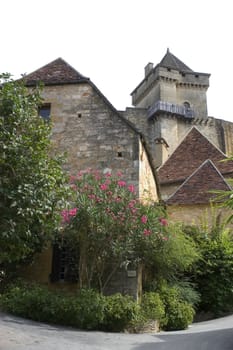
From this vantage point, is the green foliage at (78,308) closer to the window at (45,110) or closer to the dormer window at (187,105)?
the window at (45,110)

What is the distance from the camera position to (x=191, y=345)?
672 centimetres

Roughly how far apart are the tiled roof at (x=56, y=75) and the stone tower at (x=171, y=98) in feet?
90.1

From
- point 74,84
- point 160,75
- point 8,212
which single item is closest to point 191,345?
point 8,212

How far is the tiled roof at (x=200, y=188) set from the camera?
1503 cm

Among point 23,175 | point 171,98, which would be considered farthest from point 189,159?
point 171,98

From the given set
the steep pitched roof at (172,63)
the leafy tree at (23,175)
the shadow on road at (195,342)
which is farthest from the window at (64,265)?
the steep pitched roof at (172,63)

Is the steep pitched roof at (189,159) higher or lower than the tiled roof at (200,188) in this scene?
higher

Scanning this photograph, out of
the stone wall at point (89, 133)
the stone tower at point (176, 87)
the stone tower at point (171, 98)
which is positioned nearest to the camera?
the stone wall at point (89, 133)

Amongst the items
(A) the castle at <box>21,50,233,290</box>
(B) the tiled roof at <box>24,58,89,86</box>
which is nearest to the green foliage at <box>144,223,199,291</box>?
(A) the castle at <box>21,50,233,290</box>

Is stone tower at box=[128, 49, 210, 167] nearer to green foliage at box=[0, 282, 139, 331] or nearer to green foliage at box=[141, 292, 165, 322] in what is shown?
green foliage at box=[141, 292, 165, 322]

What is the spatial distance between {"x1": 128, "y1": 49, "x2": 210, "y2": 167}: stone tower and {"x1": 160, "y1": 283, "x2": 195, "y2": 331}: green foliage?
31.0m

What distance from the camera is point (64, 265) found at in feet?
33.4

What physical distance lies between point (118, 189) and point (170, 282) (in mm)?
3245

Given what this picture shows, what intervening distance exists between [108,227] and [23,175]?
10.0 feet
